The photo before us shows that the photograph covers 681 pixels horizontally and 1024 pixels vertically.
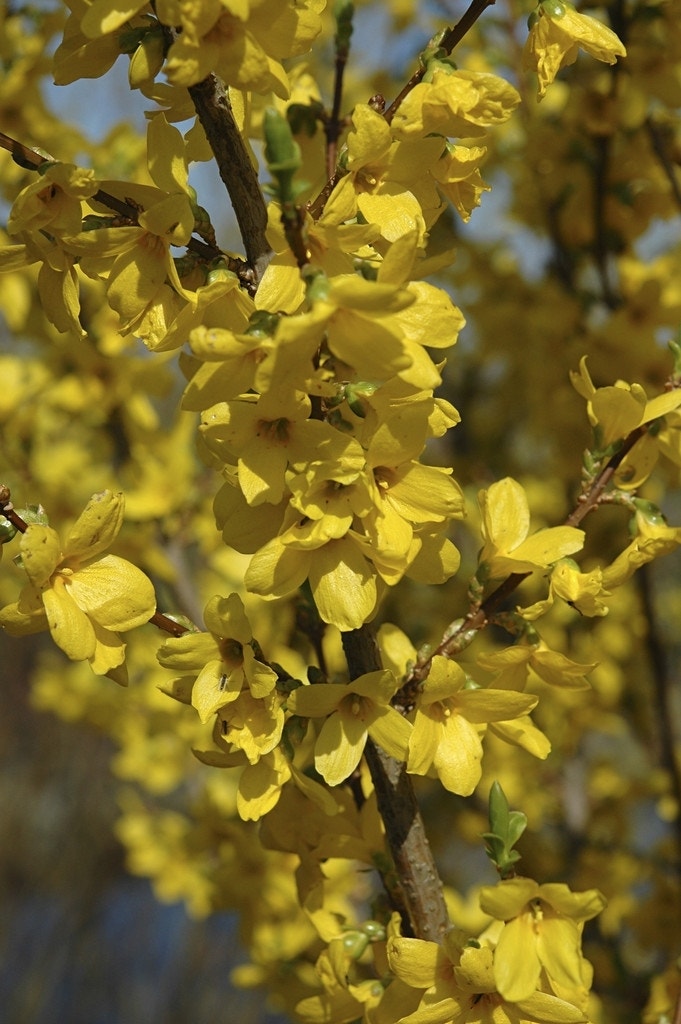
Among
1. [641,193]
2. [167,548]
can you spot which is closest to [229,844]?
[167,548]

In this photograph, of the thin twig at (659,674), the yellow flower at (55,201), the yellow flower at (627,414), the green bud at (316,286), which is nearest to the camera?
the green bud at (316,286)

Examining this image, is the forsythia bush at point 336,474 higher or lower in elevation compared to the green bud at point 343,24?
lower

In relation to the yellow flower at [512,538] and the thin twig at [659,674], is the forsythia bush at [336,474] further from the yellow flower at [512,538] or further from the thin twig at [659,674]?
the thin twig at [659,674]

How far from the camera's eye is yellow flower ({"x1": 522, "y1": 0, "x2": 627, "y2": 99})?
989 millimetres

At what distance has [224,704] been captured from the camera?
0.91 m

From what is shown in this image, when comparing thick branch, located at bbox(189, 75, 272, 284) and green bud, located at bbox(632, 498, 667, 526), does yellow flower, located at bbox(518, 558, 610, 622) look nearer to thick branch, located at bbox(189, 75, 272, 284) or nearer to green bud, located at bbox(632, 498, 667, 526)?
green bud, located at bbox(632, 498, 667, 526)

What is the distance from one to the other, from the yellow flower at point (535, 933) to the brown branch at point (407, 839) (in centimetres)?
15

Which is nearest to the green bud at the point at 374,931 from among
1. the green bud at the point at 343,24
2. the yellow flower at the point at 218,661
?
the yellow flower at the point at 218,661

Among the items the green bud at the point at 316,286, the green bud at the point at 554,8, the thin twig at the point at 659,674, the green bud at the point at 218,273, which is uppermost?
the green bud at the point at 554,8

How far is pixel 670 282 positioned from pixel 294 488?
5.66 ft

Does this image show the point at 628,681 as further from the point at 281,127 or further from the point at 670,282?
the point at 281,127

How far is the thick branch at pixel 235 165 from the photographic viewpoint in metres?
Result: 0.90

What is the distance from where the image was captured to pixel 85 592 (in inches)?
36.9

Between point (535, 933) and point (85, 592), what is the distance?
578mm
